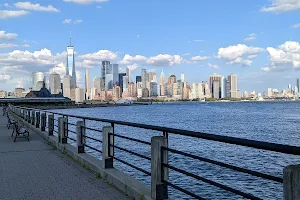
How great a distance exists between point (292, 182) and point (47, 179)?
637cm

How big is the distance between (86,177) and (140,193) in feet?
8.30

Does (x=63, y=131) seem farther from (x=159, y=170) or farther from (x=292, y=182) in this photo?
(x=292, y=182)

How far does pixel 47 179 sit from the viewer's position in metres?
8.28

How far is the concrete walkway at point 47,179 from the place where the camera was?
6.90 metres

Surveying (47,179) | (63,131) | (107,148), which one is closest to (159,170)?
(107,148)

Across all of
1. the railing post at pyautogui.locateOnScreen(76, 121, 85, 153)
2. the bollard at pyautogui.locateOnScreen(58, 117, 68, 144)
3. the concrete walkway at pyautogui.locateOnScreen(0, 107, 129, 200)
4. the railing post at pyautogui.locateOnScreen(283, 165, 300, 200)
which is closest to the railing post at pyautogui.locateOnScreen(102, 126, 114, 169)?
the concrete walkway at pyautogui.locateOnScreen(0, 107, 129, 200)

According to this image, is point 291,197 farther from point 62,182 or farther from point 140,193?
point 62,182

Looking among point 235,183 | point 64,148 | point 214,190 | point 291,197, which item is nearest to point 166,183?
point 291,197

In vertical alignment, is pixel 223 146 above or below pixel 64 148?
below

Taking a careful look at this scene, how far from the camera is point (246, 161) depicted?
2033 centimetres

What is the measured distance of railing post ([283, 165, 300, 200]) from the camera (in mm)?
3076

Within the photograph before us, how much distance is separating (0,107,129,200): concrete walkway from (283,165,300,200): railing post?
3925 mm

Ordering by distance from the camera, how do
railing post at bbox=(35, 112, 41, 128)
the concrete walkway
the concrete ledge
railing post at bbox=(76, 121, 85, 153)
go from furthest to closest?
railing post at bbox=(35, 112, 41, 128) < railing post at bbox=(76, 121, 85, 153) < the concrete walkway < the concrete ledge

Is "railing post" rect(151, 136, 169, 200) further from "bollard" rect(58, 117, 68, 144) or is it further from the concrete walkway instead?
"bollard" rect(58, 117, 68, 144)
